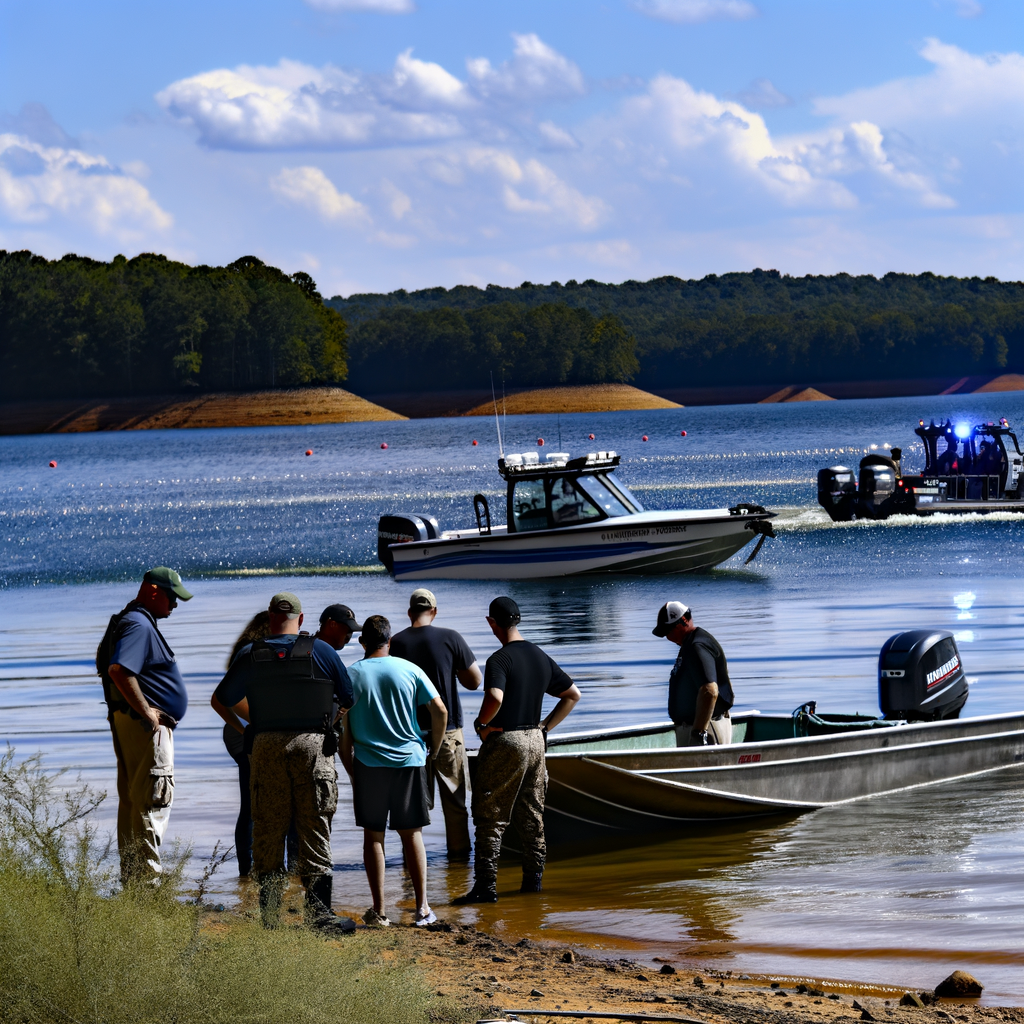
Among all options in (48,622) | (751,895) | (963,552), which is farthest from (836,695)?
(963,552)

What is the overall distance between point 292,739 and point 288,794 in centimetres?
28

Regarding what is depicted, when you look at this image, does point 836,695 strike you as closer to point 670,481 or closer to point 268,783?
point 268,783

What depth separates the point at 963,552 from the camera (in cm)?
3108

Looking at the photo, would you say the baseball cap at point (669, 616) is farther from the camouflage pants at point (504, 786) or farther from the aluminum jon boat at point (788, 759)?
the camouflage pants at point (504, 786)

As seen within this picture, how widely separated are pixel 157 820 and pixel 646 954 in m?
2.57

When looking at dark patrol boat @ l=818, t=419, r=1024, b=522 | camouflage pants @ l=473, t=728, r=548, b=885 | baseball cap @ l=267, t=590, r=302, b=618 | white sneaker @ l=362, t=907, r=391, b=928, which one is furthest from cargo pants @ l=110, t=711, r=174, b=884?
dark patrol boat @ l=818, t=419, r=1024, b=522

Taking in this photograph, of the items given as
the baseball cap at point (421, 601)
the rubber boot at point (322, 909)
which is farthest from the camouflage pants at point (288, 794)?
the baseball cap at point (421, 601)

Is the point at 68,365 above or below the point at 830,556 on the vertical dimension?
above

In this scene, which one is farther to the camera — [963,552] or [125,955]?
[963,552]

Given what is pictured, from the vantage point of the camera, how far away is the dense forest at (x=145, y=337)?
16575 cm

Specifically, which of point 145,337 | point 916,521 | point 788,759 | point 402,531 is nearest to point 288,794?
point 788,759

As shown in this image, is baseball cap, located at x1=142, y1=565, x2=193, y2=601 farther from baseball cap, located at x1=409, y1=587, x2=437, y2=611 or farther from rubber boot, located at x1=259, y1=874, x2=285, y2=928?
rubber boot, located at x1=259, y1=874, x2=285, y2=928

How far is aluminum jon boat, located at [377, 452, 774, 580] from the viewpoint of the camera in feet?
85.4

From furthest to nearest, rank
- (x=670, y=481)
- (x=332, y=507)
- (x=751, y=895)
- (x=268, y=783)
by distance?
1. (x=670, y=481)
2. (x=332, y=507)
3. (x=751, y=895)
4. (x=268, y=783)
